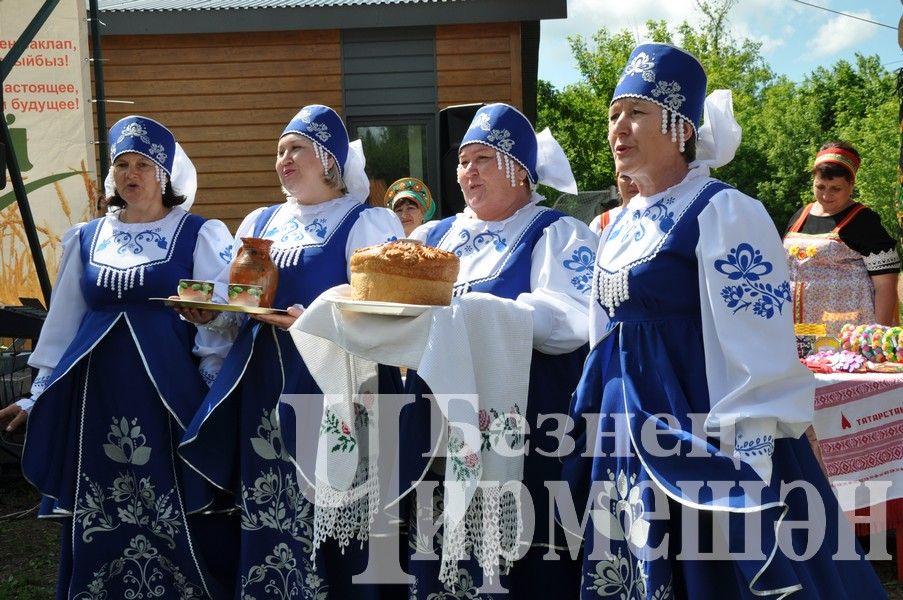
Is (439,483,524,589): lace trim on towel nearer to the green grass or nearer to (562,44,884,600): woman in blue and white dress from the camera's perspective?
(562,44,884,600): woman in blue and white dress

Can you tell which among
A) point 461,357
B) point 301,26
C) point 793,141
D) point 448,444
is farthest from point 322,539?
point 793,141

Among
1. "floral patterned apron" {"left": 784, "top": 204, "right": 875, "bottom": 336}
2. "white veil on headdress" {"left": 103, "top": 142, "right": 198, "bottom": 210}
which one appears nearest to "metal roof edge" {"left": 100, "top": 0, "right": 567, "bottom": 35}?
"floral patterned apron" {"left": 784, "top": 204, "right": 875, "bottom": 336}

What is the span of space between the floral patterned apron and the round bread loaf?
267 centimetres

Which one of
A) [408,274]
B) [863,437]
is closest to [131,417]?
[408,274]

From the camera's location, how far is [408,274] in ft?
9.70

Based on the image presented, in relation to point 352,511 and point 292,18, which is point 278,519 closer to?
point 352,511

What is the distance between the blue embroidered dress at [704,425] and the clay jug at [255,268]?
1.24 metres

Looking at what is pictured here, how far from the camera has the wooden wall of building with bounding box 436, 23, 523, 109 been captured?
979cm

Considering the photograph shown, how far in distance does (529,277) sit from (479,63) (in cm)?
707

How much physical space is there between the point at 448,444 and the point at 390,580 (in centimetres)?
73

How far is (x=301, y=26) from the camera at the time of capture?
32.4ft

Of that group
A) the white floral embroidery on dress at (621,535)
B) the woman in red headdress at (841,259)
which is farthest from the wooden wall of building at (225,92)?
the white floral embroidery on dress at (621,535)

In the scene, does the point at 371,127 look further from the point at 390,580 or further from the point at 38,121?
the point at 390,580

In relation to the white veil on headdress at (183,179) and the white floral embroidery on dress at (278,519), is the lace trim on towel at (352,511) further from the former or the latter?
the white veil on headdress at (183,179)
